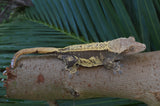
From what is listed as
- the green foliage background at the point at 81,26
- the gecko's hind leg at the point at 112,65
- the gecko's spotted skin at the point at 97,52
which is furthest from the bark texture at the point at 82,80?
the green foliage background at the point at 81,26

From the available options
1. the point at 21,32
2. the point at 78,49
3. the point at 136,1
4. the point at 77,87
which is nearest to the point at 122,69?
the point at 77,87

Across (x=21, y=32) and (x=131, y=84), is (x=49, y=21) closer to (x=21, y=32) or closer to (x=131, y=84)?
(x=21, y=32)

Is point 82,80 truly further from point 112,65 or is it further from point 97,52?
point 97,52

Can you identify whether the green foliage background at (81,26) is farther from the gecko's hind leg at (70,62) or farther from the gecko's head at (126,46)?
the gecko's hind leg at (70,62)

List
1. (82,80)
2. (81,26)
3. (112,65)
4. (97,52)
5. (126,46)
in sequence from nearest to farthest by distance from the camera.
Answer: (82,80) < (112,65) < (126,46) < (97,52) < (81,26)

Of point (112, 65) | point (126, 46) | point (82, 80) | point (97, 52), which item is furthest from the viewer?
point (97, 52)

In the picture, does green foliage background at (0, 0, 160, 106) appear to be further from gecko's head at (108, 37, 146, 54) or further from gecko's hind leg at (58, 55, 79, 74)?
gecko's hind leg at (58, 55, 79, 74)

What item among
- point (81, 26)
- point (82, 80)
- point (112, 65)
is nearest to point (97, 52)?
point (112, 65)
